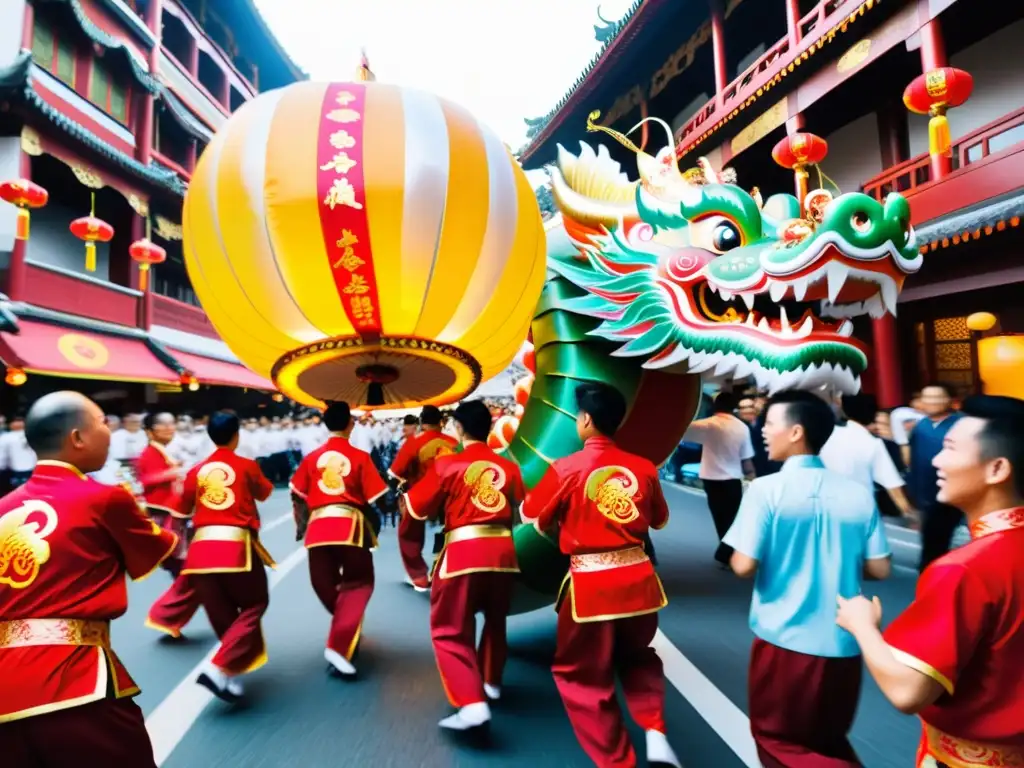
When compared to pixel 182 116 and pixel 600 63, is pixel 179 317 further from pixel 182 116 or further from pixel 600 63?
pixel 600 63

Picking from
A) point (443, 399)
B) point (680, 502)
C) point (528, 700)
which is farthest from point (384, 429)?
point (528, 700)

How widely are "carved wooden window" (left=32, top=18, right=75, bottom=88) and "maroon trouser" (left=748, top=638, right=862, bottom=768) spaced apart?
541 inches

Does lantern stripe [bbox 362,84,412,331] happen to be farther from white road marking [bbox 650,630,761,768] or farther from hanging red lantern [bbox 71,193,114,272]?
hanging red lantern [bbox 71,193,114,272]

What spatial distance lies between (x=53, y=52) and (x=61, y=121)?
86.4 inches

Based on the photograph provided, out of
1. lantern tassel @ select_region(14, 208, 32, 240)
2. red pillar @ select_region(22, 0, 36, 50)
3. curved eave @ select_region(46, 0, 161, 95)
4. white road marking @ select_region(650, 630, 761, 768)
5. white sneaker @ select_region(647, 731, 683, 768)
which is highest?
curved eave @ select_region(46, 0, 161, 95)

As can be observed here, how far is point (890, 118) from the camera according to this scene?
33.8 ft

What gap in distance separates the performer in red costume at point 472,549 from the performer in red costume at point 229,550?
3.34 ft

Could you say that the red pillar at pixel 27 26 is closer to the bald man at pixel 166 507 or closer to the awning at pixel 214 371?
the awning at pixel 214 371

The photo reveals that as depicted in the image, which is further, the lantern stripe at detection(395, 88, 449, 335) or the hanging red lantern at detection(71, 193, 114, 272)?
the hanging red lantern at detection(71, 193, 114, 272)

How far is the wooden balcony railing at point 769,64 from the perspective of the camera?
986 cm

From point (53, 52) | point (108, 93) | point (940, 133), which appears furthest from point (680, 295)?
point (108, 93)

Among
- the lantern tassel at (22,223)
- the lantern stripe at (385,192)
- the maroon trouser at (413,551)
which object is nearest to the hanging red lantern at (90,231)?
the lantern tassel at (22,223)

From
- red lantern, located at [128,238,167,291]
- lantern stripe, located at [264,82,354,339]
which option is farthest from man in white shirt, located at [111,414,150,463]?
lantern stripe, located at [264,82,354,339]

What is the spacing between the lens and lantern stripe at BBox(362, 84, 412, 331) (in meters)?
2.78
